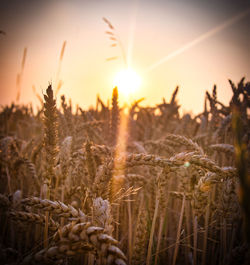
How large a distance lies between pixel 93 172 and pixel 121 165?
0.30 meters

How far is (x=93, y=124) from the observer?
2.09m

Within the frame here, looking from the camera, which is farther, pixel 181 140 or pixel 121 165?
pixel 181 140

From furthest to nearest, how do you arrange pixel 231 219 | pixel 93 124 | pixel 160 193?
pixel 93 124 → pixel 231 219 → pixel 160 193

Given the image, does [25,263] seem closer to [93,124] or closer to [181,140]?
[181,140]

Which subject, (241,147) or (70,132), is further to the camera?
(70,132)

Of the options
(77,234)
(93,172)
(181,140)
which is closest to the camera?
(77,234)

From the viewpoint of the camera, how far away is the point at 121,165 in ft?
2.86

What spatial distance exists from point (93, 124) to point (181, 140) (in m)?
1.09

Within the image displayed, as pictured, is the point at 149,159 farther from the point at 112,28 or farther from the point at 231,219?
the point at 112,28

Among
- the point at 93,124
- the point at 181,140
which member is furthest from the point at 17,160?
the point at 181,140

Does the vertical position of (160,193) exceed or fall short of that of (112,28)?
it falls short

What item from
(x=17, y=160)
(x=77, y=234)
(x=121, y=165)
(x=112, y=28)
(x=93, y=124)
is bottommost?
(x=77, y=234)

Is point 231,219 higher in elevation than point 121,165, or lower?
lower

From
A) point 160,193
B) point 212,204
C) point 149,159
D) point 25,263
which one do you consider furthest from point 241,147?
point 212,204
